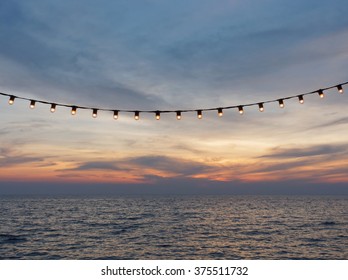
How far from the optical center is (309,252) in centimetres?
2077

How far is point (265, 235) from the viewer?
94.4 feet

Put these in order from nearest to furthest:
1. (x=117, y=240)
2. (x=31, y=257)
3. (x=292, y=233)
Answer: (x=31, y=257), (x=117, y=240), (x=292, y=233)

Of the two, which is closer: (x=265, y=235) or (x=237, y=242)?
(x=237, y=242)

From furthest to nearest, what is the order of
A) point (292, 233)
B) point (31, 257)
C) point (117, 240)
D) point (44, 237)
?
point (292, 233) < point (44, 237) < point (117, 240) < point (31, 257)

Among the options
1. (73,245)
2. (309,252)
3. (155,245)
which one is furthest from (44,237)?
(309,252)

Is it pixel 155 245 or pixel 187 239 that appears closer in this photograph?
pixel 155 245

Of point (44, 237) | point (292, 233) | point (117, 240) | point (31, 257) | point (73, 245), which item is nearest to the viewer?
point (31, 257)
